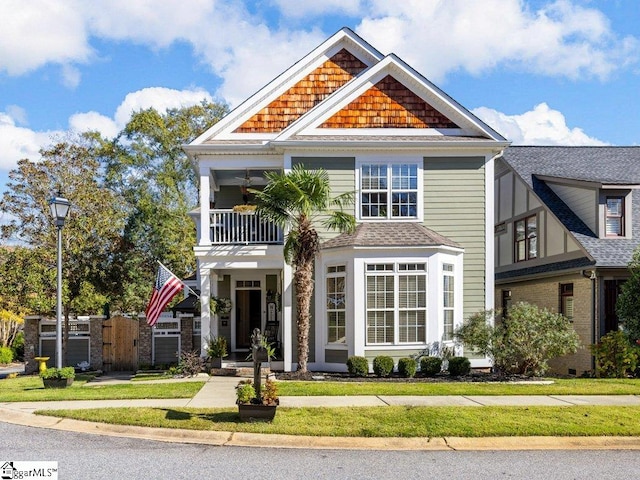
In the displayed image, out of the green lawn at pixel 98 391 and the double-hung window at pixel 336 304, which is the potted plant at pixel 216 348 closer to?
the green lawn at pixel 98 391

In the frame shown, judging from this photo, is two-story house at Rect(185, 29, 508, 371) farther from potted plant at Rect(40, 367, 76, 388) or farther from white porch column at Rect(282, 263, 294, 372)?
potted plant at Rect(40, 367, 76, 388)

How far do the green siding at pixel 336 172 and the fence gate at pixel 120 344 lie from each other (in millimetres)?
6899

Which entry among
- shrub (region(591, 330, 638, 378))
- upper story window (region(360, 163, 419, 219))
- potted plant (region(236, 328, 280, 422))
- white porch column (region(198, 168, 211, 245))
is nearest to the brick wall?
shrub (region(591, 330, 638, 378))

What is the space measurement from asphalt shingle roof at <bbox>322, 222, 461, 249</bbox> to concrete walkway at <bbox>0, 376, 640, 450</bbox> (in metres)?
4.80

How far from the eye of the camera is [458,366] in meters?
16.1

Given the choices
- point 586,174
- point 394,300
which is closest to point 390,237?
point 394,300

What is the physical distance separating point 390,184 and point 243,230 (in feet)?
14.0

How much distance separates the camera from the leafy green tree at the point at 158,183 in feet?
110

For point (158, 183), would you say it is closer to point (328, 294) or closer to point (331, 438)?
point (328, 294)

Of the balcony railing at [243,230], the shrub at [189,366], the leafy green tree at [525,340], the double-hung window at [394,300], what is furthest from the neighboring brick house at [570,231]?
the shrub at [189,366]

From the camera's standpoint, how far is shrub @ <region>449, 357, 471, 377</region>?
16.1 meters

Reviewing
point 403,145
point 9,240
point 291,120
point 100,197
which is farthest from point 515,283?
point 9,240

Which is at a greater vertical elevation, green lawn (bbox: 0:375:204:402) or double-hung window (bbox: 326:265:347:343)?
double-hung window (bbox: 326:265:347:343)

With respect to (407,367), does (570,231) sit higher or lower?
higher
